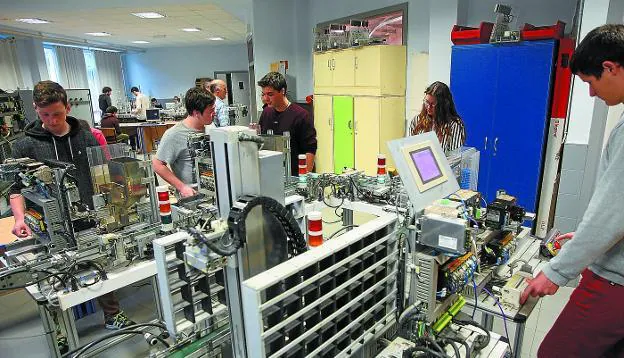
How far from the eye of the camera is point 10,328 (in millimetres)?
2785

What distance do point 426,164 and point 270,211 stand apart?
717 mm

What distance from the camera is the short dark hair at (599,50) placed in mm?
1131

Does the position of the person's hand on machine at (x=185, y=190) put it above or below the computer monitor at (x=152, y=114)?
below

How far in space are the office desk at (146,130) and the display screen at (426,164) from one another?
6.64 meters

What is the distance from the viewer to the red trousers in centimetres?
120

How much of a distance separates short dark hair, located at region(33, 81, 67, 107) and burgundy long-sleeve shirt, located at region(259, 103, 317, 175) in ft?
4.91

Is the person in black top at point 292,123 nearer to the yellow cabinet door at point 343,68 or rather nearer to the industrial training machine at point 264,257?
the industrial training machine at point 264,257

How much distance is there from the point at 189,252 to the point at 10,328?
277 cm

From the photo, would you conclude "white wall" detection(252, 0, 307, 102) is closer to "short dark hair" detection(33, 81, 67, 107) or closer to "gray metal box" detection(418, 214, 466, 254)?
"short dark hair" detection(33, 81, 67, 107)

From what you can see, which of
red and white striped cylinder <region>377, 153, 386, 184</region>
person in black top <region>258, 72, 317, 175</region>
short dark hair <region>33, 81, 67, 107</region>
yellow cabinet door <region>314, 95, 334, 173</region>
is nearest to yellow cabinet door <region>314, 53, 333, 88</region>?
yellow cabinet door <region>314, 95, 334, 173</region>

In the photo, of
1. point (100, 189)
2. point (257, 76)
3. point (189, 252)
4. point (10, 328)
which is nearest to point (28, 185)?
point (100, 189)

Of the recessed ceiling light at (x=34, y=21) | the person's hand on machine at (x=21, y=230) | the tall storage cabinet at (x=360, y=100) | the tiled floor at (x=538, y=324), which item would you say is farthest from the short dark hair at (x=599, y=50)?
the recessed ceiling light at (x=34, y=21)

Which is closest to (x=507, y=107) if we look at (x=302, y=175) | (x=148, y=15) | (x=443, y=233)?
(x=302, y=175)

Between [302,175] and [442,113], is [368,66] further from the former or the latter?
[302,175]
